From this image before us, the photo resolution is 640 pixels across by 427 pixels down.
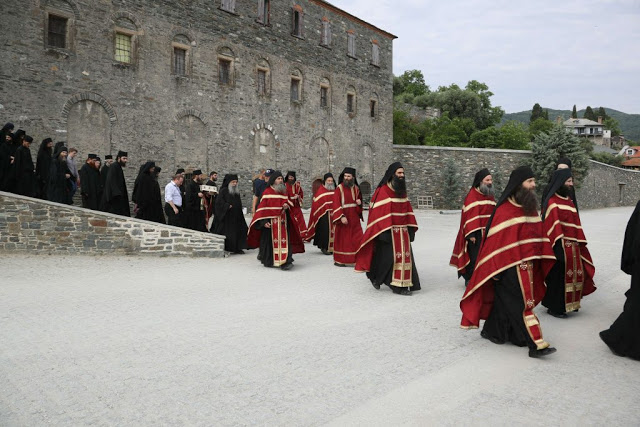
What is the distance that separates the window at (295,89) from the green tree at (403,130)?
19.3 m

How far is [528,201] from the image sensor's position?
4.99 m

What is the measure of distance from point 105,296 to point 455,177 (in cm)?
2932

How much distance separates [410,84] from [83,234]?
6324 cm

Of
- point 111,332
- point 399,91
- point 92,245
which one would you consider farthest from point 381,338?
point 399,91

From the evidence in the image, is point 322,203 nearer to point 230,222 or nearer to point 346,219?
point 346,219

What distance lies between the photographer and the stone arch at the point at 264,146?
2478cm

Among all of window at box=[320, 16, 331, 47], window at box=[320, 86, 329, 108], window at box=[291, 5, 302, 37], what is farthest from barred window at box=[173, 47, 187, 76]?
window at box=[320, 16, 331, 47]

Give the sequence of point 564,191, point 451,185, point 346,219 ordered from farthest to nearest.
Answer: point 451,185 → point 346,219 → point 564,191

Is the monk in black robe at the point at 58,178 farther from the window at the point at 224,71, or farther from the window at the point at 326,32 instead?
the window at the point at 326,32

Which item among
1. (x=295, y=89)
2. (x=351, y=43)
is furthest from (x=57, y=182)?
(x=351, y=43)

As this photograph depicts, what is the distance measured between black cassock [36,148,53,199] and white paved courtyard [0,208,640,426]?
5.19 metres

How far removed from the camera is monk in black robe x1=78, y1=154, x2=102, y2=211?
12.4m

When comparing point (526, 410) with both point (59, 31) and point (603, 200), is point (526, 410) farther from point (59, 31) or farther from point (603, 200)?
point (603, 200)

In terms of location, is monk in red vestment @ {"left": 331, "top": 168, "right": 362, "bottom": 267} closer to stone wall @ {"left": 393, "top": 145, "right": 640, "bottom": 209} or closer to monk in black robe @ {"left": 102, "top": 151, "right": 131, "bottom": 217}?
monk in black robe @ {"left": 102, "top": 151, "right": 131, "bottom": 217}
